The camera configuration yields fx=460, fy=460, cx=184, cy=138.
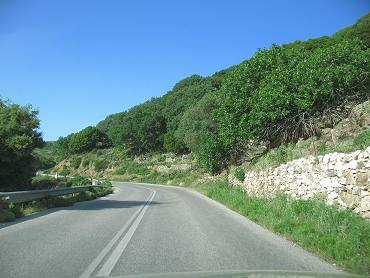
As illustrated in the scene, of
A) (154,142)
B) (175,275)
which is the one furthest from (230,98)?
(154,142)

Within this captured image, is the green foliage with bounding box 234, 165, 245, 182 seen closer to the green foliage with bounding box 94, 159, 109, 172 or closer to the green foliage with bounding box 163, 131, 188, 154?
the green foliage with bounding box 163, 131, 188, 154

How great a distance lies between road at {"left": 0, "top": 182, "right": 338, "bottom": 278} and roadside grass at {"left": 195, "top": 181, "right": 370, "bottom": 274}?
1.15ft

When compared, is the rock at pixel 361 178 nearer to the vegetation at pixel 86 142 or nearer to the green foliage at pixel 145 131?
the green foliage at pixel 145 131

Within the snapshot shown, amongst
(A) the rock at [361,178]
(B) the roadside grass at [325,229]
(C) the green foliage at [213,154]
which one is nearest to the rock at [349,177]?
(A) the rock at [361,178]

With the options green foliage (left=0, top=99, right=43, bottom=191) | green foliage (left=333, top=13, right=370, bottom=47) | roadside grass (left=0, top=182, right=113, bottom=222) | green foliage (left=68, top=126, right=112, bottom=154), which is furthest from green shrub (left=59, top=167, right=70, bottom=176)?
green foliage (left=0, top=99, right=43, bottom=191)

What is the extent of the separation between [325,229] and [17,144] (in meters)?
16.6

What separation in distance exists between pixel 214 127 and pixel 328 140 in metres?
33.7

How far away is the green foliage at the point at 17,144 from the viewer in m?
22.6

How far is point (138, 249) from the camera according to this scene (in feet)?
32.1

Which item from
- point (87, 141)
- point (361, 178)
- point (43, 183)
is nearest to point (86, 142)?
point (87, 141)

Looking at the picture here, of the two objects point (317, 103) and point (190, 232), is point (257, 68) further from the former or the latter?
point (190, 232)

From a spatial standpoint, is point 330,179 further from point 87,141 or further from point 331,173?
point 87,141

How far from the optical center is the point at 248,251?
941cm

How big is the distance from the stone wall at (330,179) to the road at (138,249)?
2362 mm
